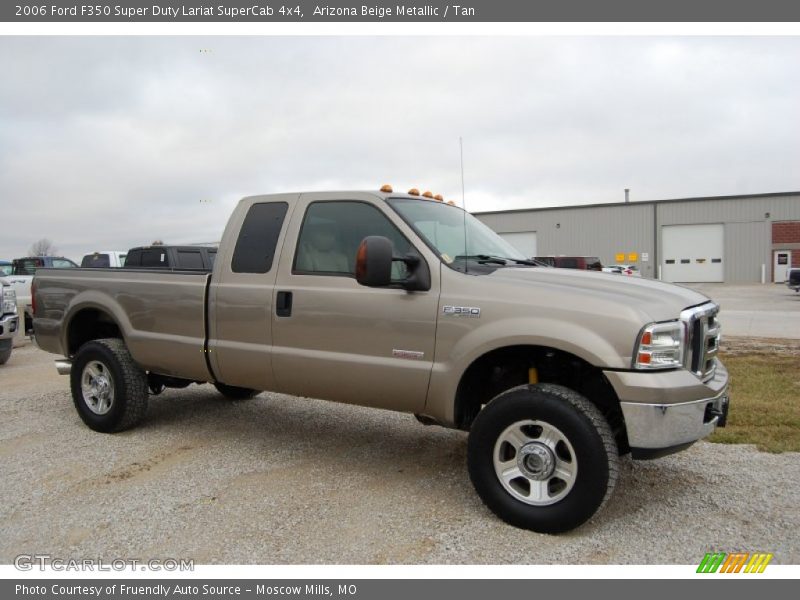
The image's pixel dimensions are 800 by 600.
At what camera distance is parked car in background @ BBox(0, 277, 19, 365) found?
9047 millimetres

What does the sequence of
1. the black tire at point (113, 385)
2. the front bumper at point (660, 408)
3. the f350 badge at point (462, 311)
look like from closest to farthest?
the front bumper at point (660, 408) < the f350 badge at point (462, 311) < the black tire at point (113, 385)

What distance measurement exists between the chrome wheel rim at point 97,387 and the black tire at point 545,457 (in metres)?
3.57

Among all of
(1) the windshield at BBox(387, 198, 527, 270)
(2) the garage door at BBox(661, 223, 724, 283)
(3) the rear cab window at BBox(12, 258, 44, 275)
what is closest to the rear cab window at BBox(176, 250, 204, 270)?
(1) the windshield at BBox(387, 198, 527, 270)

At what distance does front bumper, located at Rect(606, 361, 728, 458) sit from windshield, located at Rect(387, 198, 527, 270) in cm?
124

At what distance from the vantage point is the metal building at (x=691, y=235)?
122 ft

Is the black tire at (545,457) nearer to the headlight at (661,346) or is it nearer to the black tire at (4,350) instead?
the headlight at (661,346)

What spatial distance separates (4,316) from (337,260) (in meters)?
7.62

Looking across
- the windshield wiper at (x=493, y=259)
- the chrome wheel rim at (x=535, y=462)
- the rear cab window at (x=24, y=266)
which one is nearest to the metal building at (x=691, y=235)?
the rear cab window at (x=24, y=266)

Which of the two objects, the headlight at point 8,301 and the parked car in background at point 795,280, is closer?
the headlight at point 8,301

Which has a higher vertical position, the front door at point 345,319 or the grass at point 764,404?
the front door at point 345,319

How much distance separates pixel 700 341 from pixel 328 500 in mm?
2467

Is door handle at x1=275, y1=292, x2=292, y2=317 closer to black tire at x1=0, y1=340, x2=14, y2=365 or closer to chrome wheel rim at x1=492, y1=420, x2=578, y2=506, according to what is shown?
chrome wheel rim at x1=492, y1=420, x2=578, y2=506

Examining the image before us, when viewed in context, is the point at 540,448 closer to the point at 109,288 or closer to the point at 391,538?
the point at 391,538

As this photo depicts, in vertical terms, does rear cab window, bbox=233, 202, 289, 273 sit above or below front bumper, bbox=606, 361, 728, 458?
above
